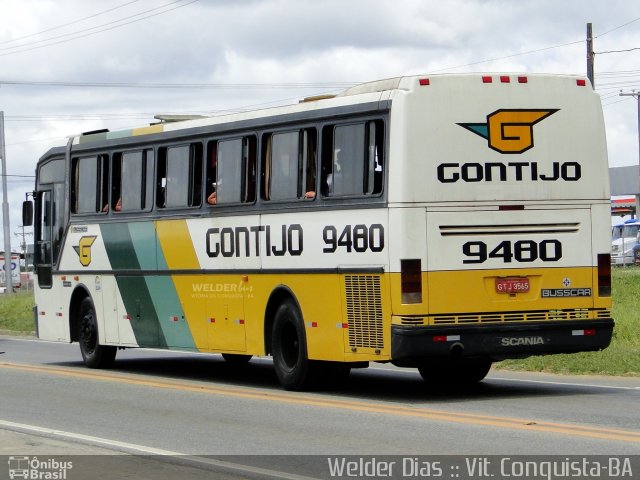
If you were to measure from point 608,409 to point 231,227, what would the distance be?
6.02 m

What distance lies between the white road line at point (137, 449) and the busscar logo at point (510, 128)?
211 inches

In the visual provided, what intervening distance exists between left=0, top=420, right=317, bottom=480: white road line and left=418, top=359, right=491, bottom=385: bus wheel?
517cm

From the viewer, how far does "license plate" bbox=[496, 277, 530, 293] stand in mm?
15420

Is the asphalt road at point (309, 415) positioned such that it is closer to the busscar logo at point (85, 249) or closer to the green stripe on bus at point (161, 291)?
the green stripe on bus at point (161, 291)

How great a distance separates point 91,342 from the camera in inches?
864

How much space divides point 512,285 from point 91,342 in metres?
8.59

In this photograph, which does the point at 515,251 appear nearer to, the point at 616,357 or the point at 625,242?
the point at 616,357

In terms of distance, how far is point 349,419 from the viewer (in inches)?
540

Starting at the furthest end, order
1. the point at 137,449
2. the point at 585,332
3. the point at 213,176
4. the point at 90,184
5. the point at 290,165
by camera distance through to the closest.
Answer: the point at 90,184 < the point at 213,176 < the point at 290,165 < the point at 585,332 < the point at 137,449

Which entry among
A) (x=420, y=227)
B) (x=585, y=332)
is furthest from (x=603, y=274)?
(x=420, y=227)

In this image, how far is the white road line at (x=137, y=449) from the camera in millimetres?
10438

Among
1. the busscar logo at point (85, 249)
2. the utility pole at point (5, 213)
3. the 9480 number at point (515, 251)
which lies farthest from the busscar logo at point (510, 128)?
the utility pole at point (5, 213)

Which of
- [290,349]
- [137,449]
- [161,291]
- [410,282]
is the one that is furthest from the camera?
[161,291]

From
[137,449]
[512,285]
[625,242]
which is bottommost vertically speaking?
[137,449]
